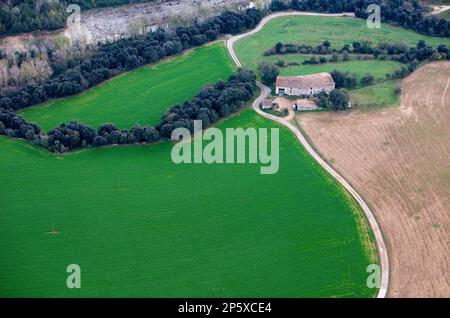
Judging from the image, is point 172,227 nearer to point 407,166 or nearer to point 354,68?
point 407,166

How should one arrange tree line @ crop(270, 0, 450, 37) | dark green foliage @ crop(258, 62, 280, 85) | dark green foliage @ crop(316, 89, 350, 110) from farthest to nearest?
tree line @ crop(270, 0, 450, 37) → dark green foliage @ crop(258, 62, 280, 85) → dark green foliage @ crop(316, 89, 350, 110)

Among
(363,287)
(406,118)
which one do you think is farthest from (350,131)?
(363,287)

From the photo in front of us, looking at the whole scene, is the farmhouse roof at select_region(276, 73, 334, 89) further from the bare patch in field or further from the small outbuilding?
the bare patch in field

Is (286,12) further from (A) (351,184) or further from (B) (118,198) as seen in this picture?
(B) (118,198)

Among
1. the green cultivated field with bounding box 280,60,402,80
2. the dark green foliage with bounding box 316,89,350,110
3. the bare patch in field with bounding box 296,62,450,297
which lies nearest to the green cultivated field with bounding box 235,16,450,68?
the green cultivated field with bounding box 280,60,402,80

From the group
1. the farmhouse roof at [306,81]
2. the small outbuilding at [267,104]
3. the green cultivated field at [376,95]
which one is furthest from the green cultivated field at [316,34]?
the green cultivated field at [376,95]

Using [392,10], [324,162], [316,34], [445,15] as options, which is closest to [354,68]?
[316,34]

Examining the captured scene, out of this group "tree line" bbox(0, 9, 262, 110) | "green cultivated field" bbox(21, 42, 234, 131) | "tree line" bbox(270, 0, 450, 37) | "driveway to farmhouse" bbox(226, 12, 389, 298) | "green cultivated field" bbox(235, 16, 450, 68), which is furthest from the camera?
"tree line" bbox(270, 0, 450, 37)
